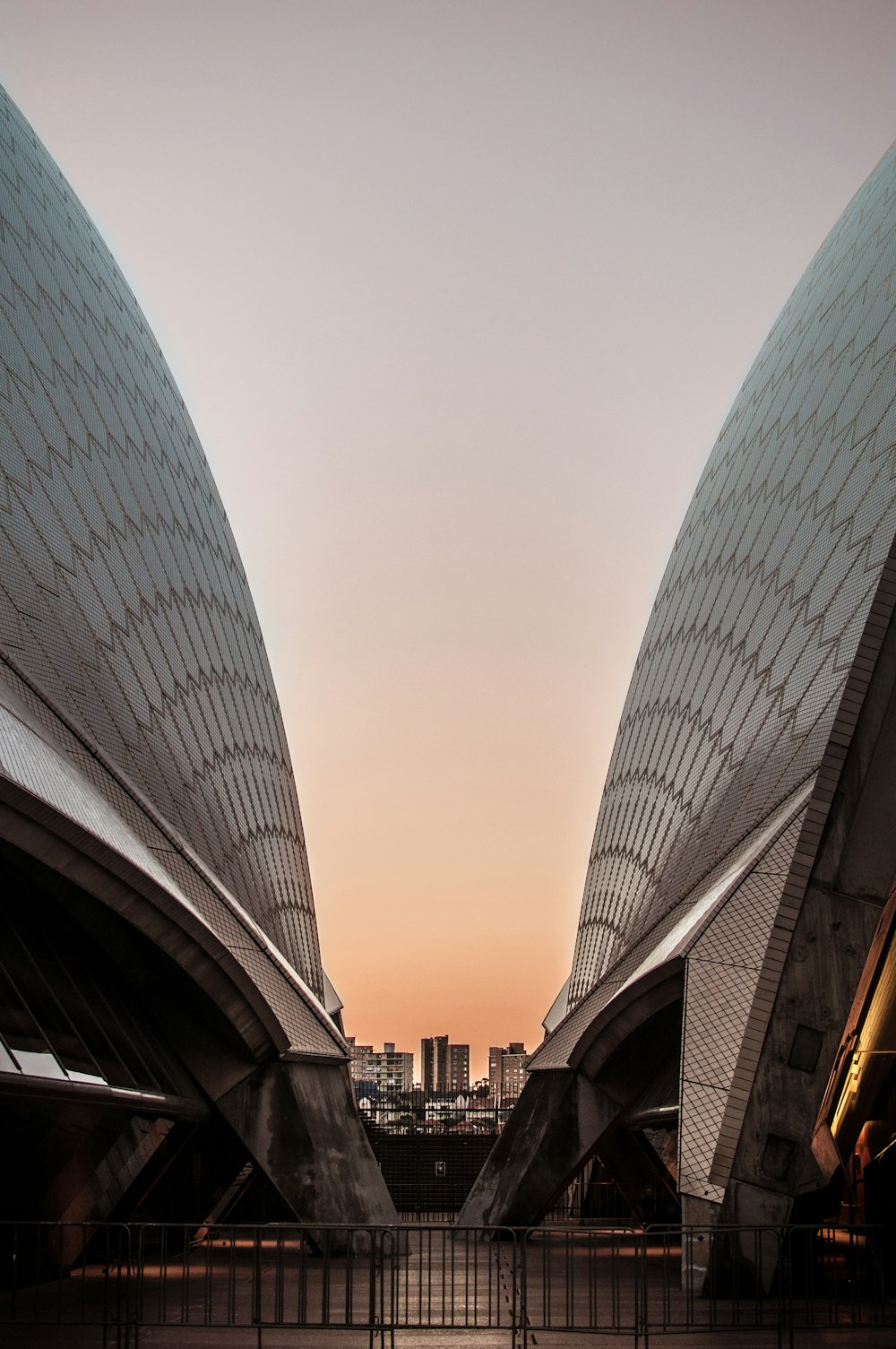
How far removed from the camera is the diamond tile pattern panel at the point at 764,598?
20.6 meters

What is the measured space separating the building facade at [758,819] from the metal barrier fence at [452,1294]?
77 centimetres

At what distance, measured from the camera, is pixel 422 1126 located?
2114 inches

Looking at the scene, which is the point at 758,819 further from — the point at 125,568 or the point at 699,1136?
the point at 125,568

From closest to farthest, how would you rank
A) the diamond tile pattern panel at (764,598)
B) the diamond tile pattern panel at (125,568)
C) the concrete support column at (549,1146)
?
1. the diamond tile pattern panel at (125,568)
2. the diamond tile pattern panel at (764,598)
3. the concrete support column at (549,1146)

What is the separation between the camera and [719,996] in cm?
1695

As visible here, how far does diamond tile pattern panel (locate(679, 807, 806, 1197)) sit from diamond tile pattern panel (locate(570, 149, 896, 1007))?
2.00 metres

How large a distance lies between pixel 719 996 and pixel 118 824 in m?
7.88

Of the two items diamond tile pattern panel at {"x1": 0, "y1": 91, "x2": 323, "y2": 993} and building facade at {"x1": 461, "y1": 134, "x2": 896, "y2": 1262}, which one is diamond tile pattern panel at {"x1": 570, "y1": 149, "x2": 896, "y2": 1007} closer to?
building facade at {"x1": 461, "y1": 134, "x2": 896, "y2": 1262}

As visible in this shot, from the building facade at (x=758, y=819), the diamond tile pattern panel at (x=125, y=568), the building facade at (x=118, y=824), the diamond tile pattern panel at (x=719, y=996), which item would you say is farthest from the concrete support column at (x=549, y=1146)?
the diamond tile pattern panel at (x=719, y=996)

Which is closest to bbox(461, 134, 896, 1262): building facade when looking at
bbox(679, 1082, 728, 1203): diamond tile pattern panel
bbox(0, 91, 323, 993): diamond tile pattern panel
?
bbox(679, 1082, 728, 1203): diamond tile pattern panel

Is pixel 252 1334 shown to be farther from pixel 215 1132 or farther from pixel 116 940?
pixel 215 1132

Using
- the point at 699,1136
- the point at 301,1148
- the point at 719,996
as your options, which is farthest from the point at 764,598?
the point at 301,1148

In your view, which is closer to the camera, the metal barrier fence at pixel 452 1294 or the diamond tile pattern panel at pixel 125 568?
the metal barrier fence at pixel 452 1294

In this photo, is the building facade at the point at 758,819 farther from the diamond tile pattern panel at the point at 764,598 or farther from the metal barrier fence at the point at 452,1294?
the metal barrier fence at the point at 452,1294
